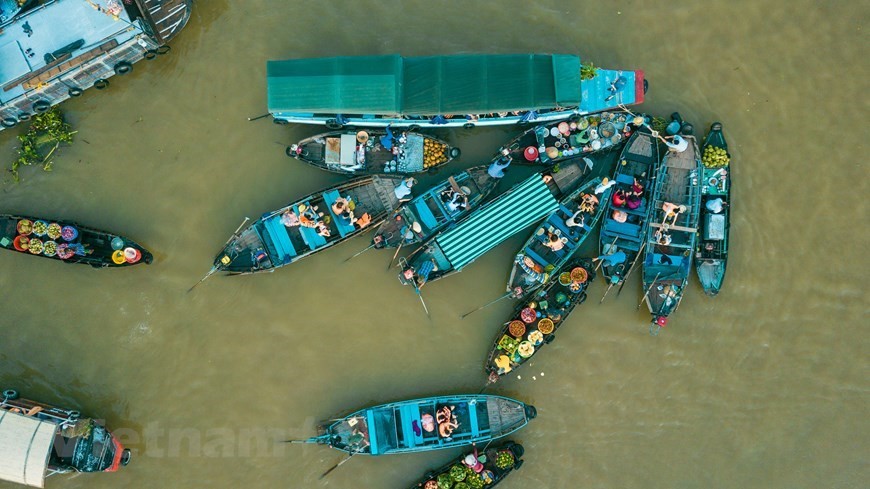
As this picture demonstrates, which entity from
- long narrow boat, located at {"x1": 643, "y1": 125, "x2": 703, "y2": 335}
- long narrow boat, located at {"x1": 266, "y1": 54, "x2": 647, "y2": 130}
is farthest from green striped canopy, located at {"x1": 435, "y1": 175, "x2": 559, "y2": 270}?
long narrow boat, located at {"x1": 643, "y1": 125, "x2": 703, "y2": 335}

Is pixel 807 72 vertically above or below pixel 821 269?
above

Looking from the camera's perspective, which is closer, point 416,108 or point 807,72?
point 416,108

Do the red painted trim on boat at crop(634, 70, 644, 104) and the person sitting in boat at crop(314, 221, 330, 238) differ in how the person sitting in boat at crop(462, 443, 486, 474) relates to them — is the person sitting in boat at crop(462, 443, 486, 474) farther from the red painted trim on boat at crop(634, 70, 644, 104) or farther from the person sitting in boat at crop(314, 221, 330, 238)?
the red painted trim on boat at crop(634, 70, 644, 104)

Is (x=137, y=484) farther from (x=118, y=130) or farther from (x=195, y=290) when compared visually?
(x=118, y=130)

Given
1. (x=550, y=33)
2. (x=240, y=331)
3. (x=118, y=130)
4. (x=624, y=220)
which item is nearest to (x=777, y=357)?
(x=624, y=220)

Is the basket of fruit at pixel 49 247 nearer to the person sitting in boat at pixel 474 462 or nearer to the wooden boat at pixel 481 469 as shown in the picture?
the wooden boat at pixel 481 469

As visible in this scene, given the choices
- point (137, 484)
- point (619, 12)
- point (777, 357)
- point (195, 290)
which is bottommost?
point (137, 484)

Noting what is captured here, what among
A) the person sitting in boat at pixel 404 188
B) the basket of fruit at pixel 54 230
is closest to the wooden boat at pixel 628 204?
the person sitting in boat at pixel 404 188
